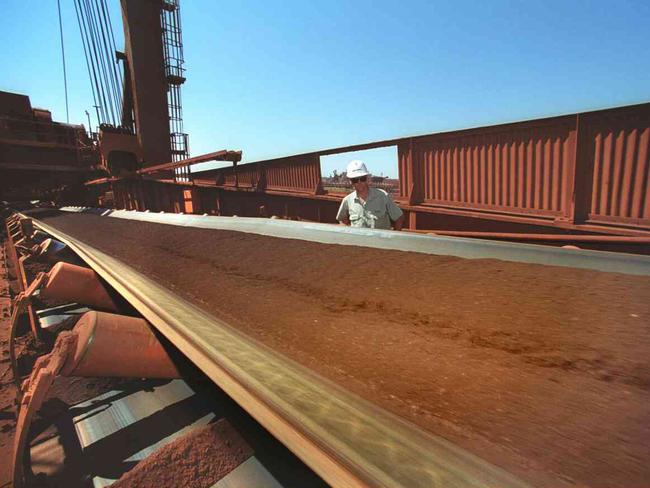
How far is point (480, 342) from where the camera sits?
1.52 metres

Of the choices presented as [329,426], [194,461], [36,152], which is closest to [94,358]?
[194,461]

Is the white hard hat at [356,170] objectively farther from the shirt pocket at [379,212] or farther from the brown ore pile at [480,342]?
the brown ore pile at [480,342]

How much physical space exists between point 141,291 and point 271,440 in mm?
Result: 1217

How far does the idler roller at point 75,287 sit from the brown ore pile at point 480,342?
23.6 inches

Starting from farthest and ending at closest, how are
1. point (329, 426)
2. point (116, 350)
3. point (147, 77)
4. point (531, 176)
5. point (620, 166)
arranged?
point (147, 77), point (531, 176), point (620, 166), point (116, 350), point (329, 426)

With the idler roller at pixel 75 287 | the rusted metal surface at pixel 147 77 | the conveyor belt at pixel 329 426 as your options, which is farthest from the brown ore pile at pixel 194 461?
the rusted metal surface at pixel 147 77

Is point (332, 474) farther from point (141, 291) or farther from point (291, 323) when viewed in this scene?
point (141, 291)

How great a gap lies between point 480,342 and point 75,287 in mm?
3085

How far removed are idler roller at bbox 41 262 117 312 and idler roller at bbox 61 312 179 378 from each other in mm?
1434

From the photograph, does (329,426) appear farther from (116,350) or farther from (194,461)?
(116,350)

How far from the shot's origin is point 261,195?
7152mm

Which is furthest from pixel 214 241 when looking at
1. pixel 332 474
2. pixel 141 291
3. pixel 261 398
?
pixel 332 474

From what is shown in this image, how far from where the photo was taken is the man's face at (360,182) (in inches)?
147

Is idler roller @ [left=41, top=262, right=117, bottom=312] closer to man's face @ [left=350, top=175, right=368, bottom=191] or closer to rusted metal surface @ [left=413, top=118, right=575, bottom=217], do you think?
man's face @ [left=350, top=175, right=368, bottom=191]
